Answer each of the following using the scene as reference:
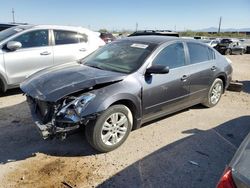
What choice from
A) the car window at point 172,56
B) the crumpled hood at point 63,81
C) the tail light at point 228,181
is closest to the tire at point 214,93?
the car window at point 172,56

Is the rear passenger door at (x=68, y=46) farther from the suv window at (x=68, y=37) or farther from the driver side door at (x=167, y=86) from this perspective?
the driver side door at (x=167, y=86)

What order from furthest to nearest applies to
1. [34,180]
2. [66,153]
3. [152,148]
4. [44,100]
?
[152,148] → [66,153] → [44,100] → [34,180]

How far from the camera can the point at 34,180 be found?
3.57 meters

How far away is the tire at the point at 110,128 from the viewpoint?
4.03 m

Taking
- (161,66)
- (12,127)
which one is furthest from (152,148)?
(12,127)

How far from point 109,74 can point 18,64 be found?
3.32 metres

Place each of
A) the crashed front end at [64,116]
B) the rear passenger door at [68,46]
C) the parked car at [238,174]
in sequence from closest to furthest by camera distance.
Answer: the parked car at [238,174]
the crashed front end at [64,116]
the rear passenger door at [68,46]

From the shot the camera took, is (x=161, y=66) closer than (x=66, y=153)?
No

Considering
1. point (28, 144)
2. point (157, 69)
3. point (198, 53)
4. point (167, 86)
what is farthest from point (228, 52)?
point (28, 144)

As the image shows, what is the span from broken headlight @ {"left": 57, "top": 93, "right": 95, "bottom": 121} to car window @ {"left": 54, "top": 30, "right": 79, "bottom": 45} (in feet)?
13.4

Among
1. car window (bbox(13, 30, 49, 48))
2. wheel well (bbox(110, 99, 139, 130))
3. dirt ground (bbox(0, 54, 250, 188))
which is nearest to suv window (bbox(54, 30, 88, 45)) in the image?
Result: car window (bbox(13, 30, 49, 48))

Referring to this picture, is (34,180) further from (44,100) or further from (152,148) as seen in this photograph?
(152,148)

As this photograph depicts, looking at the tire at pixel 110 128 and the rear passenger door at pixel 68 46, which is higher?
the rear passenger door at pixel 68 46

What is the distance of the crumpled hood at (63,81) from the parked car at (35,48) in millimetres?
2310
